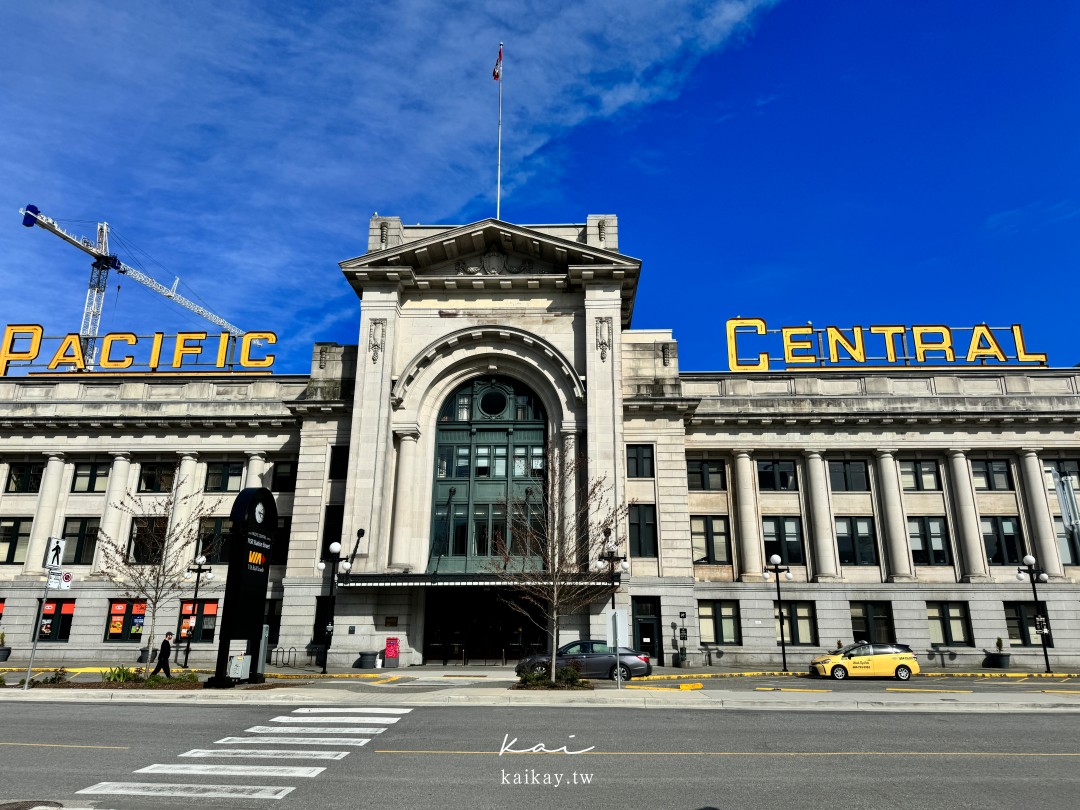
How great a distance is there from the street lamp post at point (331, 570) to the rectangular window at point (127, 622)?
1192cm

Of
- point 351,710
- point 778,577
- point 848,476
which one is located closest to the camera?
point 351,710

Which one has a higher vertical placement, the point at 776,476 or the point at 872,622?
the point at 776,476

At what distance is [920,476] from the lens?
138 ft

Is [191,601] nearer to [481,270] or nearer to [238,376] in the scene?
[238,376]

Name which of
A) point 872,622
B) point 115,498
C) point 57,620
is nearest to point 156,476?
point 115,498

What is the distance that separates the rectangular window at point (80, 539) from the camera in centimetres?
4212

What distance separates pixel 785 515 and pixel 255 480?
3199 cm

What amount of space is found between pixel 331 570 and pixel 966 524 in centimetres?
3576

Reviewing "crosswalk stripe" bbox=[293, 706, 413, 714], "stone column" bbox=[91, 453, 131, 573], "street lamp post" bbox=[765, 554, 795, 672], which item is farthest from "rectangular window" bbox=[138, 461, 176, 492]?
"street lamp post" bbox=[765, 554, 795, 672]

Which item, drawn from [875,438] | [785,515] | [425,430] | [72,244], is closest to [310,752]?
[425,430]

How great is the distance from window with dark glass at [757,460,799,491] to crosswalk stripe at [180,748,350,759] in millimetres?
34007

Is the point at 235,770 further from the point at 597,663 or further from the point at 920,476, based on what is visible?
the point at 920,476

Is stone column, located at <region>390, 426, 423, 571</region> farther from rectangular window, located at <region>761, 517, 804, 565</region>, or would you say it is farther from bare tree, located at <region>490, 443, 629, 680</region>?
rectangular window, located at <region>761, 517, 804, 565</region>

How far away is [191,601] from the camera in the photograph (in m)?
40.6
